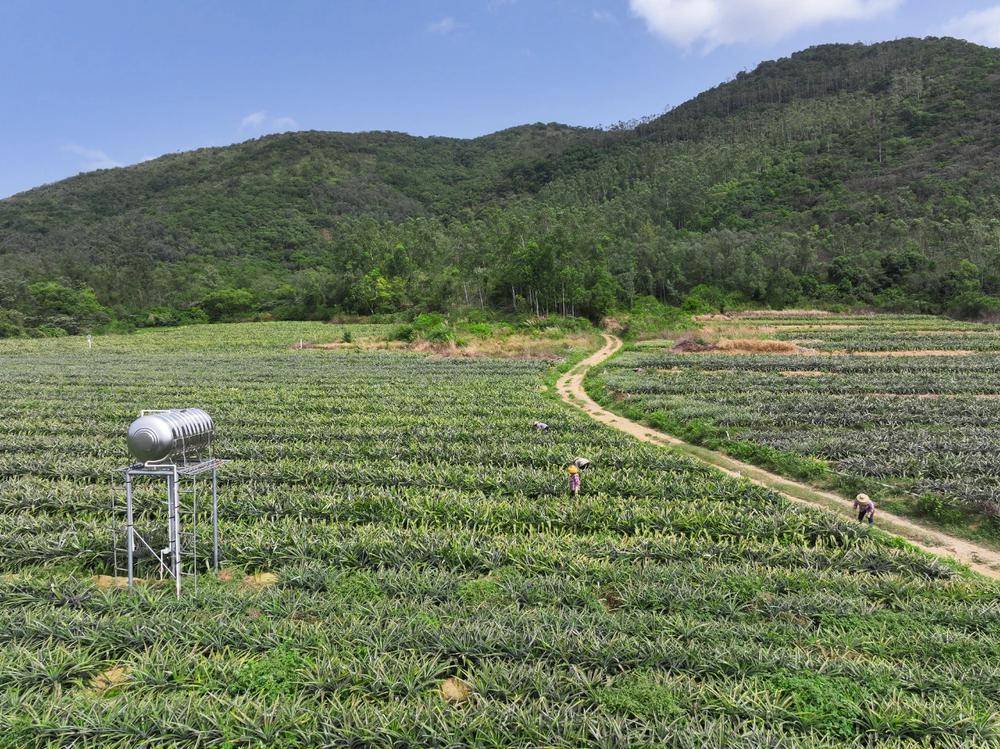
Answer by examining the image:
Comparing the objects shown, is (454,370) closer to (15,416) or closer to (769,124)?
(15,416)

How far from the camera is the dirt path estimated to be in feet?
29.7

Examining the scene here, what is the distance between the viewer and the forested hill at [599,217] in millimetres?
65438

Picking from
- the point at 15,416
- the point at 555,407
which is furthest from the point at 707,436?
the point at 15,416

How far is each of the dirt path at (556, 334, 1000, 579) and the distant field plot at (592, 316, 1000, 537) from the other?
23.7 inches

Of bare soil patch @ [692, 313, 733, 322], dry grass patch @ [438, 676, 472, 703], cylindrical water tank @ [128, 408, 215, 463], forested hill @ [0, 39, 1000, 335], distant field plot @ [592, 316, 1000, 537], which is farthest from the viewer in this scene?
forested hill @ [0, 39, 1000, 335]

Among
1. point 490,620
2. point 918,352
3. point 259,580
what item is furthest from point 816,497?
point 918,352

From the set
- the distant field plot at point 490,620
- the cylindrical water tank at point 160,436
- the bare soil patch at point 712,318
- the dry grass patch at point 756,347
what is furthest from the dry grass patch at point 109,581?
the bare soil patch at point 712,318

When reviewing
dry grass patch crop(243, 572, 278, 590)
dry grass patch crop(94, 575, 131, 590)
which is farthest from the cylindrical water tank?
dry grass patch crop(94, 575, 131, 590)

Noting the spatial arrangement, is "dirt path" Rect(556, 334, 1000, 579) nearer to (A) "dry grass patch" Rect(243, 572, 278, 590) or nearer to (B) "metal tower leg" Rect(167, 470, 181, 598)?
(A) "dry grass patch" Rect(243, 572, 278, 590)

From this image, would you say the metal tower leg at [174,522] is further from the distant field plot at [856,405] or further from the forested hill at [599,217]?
the forested hill at [599,217]

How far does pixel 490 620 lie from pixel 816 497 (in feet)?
28.2

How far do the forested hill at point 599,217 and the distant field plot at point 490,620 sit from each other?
47.2 meters

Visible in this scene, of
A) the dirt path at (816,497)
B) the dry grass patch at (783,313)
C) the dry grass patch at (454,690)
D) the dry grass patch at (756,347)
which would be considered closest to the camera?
the dry grass patch at (454,690)

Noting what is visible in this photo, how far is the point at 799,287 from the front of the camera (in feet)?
220
